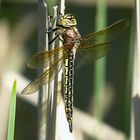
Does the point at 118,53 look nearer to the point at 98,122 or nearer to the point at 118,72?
the point at 118,72

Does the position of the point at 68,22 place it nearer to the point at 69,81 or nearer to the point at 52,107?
the point at 69,81

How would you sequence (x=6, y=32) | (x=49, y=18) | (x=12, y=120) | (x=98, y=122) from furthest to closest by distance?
(x=6, y=32)
(x=98, y=122)
(x=49, y=18)
(x=12, y=120)

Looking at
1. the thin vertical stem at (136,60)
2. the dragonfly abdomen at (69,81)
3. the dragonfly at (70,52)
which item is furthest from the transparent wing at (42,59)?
the thin vertical stem at (136,60)

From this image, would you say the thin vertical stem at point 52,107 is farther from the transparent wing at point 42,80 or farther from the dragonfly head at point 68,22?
the dragonfly head at point 68,22

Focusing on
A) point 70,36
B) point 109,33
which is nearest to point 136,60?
point 109,33

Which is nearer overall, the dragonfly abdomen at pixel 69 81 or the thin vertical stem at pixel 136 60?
the thin vertical stem at pixel 136 60

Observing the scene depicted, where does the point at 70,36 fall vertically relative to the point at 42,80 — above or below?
above

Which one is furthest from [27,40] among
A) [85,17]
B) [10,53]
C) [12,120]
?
[12,120]

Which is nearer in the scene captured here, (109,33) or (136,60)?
(136,60)
